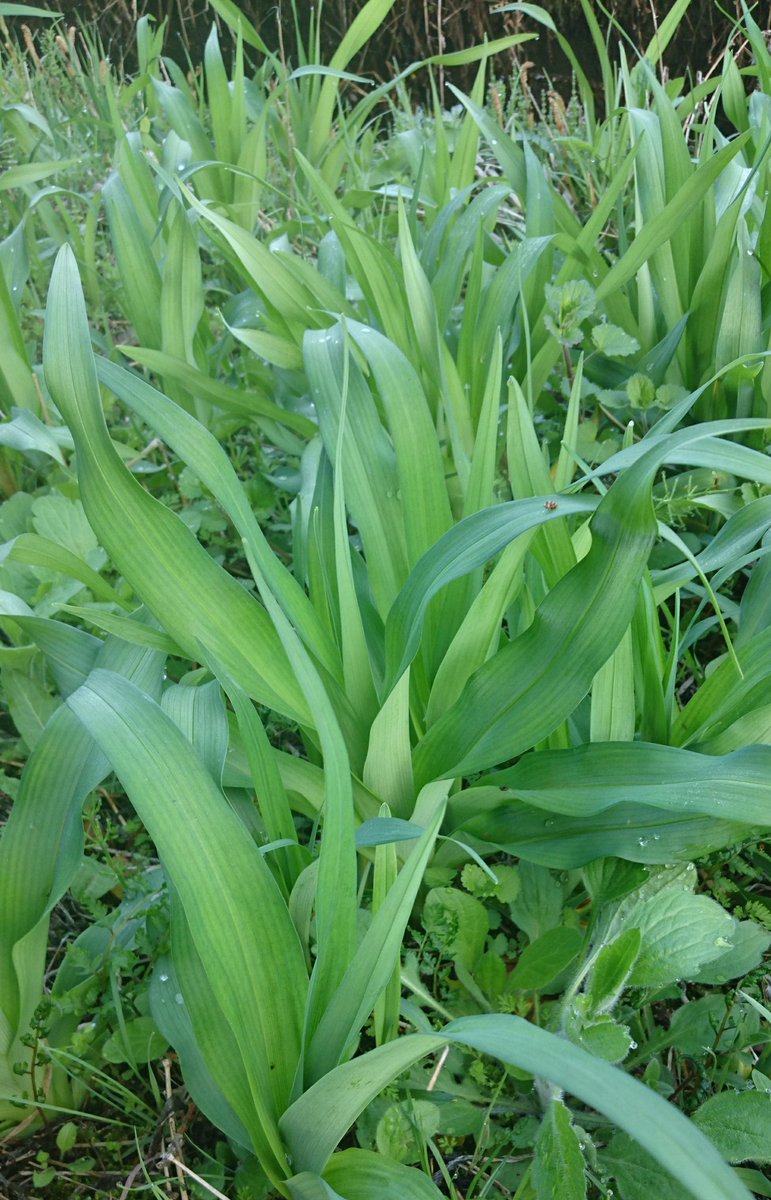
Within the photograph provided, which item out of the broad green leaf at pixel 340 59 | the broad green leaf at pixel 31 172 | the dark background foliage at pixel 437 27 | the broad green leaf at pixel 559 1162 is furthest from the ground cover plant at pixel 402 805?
the dark background foliage at pixel 437 27

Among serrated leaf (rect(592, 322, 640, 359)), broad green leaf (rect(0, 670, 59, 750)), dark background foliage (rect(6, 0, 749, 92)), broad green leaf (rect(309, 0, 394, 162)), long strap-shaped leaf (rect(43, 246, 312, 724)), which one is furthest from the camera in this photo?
dark background foliage (rect(6, 0, 749, 92))

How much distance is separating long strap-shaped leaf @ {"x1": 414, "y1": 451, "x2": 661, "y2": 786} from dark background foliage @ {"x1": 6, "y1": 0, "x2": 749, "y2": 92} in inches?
126

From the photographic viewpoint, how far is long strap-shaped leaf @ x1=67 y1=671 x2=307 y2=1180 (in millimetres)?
571

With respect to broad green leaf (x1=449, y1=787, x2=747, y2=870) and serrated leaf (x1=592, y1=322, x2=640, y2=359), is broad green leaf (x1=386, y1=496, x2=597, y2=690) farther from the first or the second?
serrated leaf (x1=592, y1=322, x2=640, y2=359)

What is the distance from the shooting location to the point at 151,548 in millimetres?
784

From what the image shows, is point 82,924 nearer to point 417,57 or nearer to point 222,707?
point 222,707

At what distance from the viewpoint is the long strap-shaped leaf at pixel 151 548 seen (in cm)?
76

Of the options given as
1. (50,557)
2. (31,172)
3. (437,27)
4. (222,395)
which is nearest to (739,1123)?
(50,557)

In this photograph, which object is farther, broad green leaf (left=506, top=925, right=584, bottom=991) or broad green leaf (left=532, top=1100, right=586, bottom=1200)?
broad green leaf (left=506, top=925, right=584, bottom=991)

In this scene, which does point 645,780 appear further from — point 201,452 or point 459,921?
point 201,452

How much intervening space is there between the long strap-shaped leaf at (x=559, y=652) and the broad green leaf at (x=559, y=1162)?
0.86ft

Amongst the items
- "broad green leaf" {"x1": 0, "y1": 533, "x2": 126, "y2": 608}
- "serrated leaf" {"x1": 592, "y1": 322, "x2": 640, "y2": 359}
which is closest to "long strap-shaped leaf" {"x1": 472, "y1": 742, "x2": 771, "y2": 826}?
"broad green leaf" {"x1": 0, "y1": 533, "x2": 126, "y2": 608}

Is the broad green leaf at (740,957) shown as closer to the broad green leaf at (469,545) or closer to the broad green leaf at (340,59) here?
the broad green leaf at (469,545)

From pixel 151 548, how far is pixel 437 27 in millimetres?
3456
